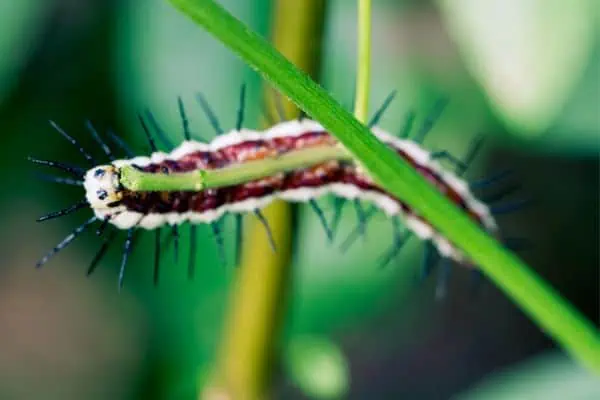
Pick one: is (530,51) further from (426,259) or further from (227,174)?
(227,174)

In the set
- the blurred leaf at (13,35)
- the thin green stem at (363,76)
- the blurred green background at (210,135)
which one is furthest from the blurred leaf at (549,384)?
the blurred leaf at (13,35)

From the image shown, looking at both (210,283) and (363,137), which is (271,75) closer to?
(363,137)

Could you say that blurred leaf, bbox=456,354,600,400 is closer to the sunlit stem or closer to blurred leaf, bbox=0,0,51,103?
the sunlit stem

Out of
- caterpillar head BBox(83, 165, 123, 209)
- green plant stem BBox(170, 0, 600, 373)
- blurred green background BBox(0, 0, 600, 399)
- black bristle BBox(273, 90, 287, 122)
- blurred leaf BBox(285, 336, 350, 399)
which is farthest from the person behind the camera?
blurred leaf BBox(285, 336, 350, 399)

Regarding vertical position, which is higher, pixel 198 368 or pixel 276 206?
pixel 276 206

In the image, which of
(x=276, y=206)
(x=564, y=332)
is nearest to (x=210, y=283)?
(x=276, y=206)

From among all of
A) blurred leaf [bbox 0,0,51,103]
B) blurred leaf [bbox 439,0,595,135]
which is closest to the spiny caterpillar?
blurred leaf [bbox 439,0,595,135]

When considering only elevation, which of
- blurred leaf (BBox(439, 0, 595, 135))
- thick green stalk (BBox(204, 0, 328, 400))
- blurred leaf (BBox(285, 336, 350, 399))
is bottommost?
blurred leaf (BBox(285, 336, 350, 399))
